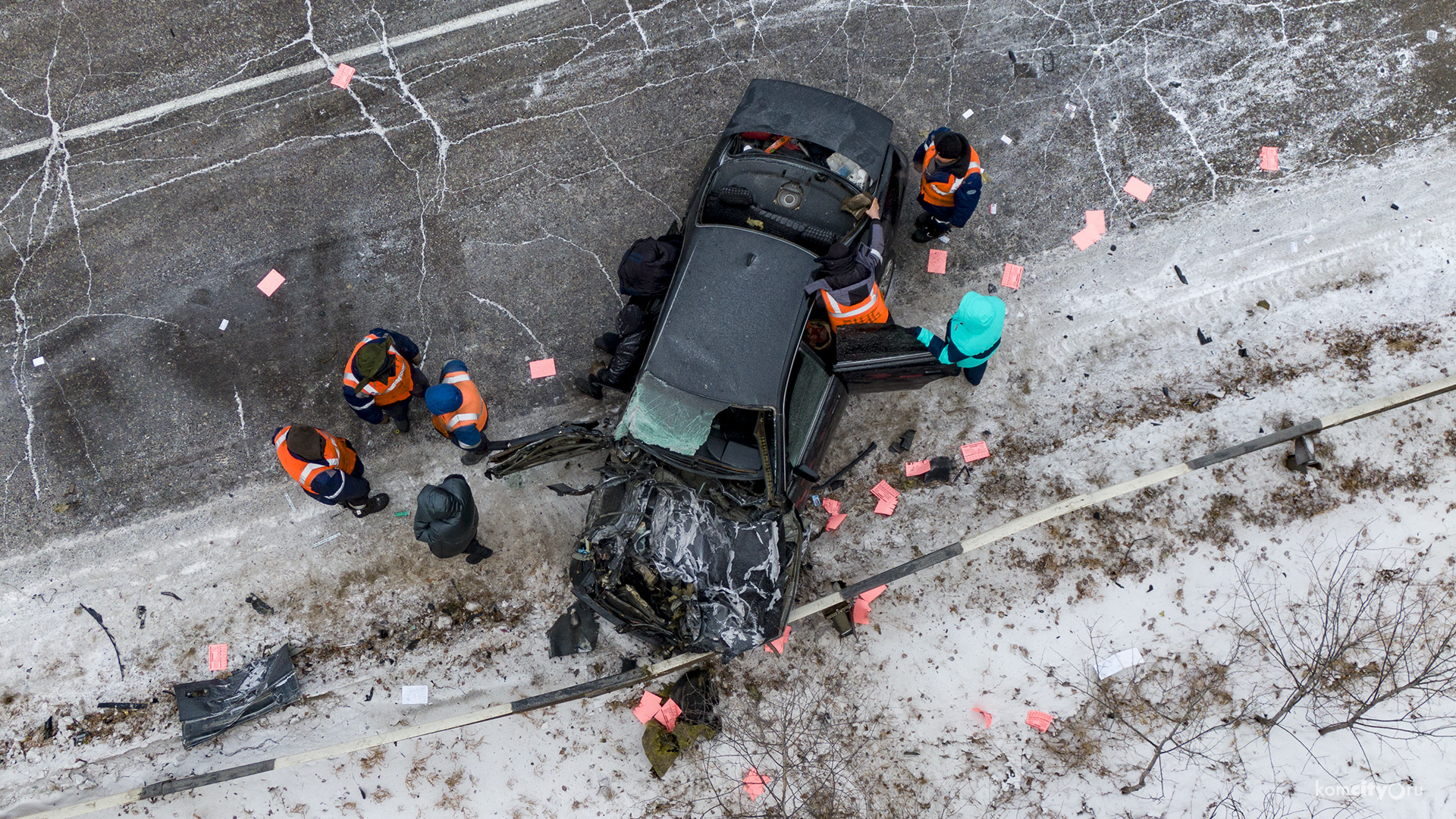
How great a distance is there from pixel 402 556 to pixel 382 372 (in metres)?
1.89

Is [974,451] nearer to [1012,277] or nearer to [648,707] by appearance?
[1012,277]

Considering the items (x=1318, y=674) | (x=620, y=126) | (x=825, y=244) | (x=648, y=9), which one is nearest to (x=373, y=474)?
(x=620, y=126)

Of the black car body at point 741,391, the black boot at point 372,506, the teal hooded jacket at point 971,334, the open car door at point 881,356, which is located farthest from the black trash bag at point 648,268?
the black boot at point 372,506

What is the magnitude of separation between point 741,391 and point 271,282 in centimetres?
464

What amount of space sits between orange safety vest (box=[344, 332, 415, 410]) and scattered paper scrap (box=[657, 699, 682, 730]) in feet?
→ 10.9

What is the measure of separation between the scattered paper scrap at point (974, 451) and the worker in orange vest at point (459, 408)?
405cm

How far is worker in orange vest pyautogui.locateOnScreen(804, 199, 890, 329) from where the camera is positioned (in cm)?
509

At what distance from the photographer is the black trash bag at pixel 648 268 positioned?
551 centimetres

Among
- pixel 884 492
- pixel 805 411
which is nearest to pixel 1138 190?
pixel 884 492

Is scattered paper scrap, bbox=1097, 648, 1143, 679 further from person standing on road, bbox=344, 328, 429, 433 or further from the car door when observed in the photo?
person standing on road, bbox=344, 328, 429, 433

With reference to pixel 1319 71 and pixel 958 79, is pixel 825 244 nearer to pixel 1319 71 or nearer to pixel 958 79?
pixel 958 79

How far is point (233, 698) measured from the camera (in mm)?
6035

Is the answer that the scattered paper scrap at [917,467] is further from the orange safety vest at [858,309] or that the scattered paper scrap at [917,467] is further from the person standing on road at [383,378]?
the person standing on road at [383,378]

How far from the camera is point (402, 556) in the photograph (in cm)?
632
